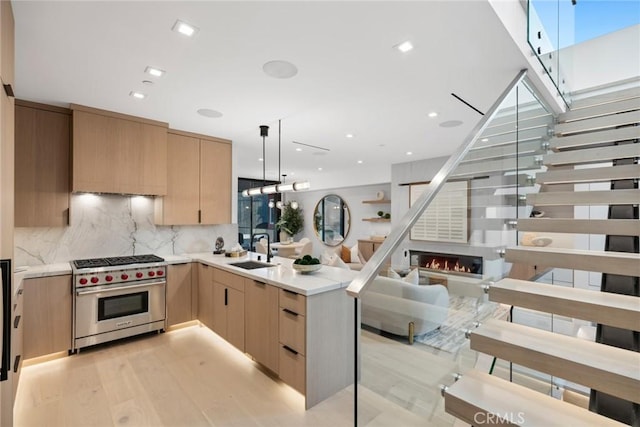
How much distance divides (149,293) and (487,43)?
13.5 ft

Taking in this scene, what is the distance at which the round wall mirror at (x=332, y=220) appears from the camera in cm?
910

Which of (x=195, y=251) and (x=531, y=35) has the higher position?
(x=531, y=35)

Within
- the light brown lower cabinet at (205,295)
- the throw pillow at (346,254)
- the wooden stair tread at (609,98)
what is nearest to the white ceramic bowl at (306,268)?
the light brown lower cabinet at (205,295)

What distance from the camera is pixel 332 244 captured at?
370 inches

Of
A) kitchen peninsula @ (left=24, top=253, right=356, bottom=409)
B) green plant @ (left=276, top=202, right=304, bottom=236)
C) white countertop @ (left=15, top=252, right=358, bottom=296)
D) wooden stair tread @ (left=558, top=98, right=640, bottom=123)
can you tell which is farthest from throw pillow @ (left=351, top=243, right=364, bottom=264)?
wooden stair tread @ (left=558, top=98, right=640, bottom=123)

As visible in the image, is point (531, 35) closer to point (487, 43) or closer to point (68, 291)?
point (487, 43)

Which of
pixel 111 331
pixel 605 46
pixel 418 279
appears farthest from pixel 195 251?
pixel 605 46

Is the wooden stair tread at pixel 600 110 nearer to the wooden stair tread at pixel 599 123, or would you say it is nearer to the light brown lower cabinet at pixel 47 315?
the wooden stair tread at pixel 599 123

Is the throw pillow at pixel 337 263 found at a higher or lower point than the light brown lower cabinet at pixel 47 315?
higher

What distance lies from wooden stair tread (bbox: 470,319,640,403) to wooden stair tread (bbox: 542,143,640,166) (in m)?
1.70

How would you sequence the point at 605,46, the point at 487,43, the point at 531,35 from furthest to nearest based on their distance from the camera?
the point at 605,46 < the point at 531,35 < the point at 487,43

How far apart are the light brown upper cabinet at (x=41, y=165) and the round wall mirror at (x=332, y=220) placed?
22.2ft

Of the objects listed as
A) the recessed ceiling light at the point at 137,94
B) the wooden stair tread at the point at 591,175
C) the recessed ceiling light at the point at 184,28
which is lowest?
the wooden stair tread at the point at 591,175

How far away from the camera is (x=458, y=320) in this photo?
175cm
